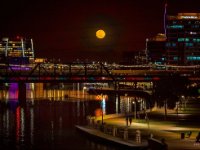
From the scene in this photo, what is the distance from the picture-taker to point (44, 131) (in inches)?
2156

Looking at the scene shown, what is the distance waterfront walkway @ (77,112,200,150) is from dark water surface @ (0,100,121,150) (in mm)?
1631

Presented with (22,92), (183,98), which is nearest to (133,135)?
(183,98)

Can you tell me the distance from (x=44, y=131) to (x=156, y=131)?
1208cm

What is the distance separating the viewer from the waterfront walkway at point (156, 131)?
126 feet

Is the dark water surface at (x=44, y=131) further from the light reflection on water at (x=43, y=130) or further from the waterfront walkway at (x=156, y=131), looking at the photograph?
the waterfront walkway at (x=156, y=131)

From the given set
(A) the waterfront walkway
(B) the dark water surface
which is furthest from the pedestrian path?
(B) the dark water surface

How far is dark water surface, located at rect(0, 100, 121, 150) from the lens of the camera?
147 feet

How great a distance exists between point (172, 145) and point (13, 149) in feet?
39.0

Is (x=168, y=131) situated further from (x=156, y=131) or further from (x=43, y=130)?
(x=43, y=130)

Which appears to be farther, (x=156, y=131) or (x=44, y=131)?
(x=44, y=131)

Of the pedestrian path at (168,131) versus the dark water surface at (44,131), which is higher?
the pedestrian path at (168,131)

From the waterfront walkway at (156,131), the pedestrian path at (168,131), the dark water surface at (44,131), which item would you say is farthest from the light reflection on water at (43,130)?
the pedestrian path at (168,131)

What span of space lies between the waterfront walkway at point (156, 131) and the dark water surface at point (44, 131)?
1.63 m

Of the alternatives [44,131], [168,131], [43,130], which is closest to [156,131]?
[168,131]
